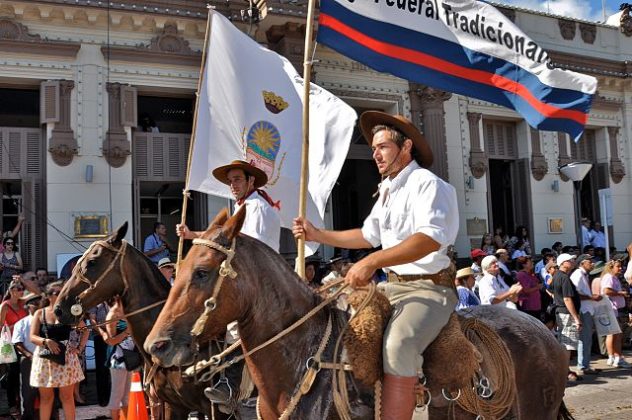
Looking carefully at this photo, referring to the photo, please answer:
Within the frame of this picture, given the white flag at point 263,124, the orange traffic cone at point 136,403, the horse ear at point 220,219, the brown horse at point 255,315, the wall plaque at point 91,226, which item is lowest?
the orange traffic cone at point 136,403

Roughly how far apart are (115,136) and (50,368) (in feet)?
23.5

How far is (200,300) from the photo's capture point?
10.3 feet

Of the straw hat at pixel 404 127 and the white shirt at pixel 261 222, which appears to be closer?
the straw hat at pixel 404 127

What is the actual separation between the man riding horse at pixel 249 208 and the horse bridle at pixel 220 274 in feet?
5.66

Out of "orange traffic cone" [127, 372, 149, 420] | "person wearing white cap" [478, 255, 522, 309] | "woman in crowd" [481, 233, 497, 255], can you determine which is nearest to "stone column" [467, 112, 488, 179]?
"woman in crowd" [481, 233, 497, 255]

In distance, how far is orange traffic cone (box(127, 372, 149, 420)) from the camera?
650 cm

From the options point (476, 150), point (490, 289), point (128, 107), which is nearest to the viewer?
point (490, 289)

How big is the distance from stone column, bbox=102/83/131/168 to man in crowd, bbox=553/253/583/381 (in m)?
9.13

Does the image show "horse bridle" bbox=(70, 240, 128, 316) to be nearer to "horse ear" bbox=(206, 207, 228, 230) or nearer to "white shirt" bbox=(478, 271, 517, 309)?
"horse ear" bbox=(206, 207, 228, 230)

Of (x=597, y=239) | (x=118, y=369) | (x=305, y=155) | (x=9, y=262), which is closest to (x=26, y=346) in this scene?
(x=118, y=369)

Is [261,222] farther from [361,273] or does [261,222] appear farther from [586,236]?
[586,236]

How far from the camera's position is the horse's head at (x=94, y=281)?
5.85 m

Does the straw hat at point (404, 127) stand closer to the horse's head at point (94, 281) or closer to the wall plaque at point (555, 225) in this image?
the horse's head at point (94, 281)

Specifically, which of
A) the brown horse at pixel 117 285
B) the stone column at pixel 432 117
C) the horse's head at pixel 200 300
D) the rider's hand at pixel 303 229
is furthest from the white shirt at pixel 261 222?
the stone column at pixel 432 117
